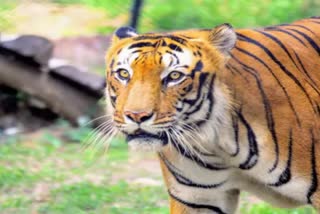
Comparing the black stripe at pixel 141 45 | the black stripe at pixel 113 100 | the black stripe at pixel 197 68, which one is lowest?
the black stripe at pixel 113 100

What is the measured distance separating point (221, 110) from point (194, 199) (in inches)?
19.0

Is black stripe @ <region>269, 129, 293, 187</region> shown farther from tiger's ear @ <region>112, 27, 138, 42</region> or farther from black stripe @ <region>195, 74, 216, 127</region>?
tiger's ear @ <region>112, 27, 138, 42</region>

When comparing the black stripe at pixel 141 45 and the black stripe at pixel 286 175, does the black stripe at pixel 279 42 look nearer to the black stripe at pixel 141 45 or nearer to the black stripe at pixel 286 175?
the black stripe at pixel 286 175

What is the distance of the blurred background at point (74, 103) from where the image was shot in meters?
5.34

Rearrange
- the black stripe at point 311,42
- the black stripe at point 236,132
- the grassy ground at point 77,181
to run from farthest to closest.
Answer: the grassy ground at point 77,181, the black stripe at point 311,42, the black stripe at point 236,132

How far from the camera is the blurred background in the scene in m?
5.34

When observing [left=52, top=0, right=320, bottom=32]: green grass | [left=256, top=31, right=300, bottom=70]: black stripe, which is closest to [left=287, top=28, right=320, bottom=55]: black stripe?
[left=256, top=31, right=300, bottom=70]: black stripe

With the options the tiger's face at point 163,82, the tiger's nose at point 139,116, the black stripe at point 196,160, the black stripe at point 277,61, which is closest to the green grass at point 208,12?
the black stripe at point 277,61

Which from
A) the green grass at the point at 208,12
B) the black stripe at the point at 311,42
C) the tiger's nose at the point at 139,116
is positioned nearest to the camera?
the tiger's nose at the point at 139,116

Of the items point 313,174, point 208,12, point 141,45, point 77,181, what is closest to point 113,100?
point 141,45

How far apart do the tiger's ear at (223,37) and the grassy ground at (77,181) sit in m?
1.75

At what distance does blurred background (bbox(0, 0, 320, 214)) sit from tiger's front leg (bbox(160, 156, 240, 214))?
37 cm

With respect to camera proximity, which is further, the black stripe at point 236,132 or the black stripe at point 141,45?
the black stripe at point 236,132

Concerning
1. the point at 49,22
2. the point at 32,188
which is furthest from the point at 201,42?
the point at 49,22
